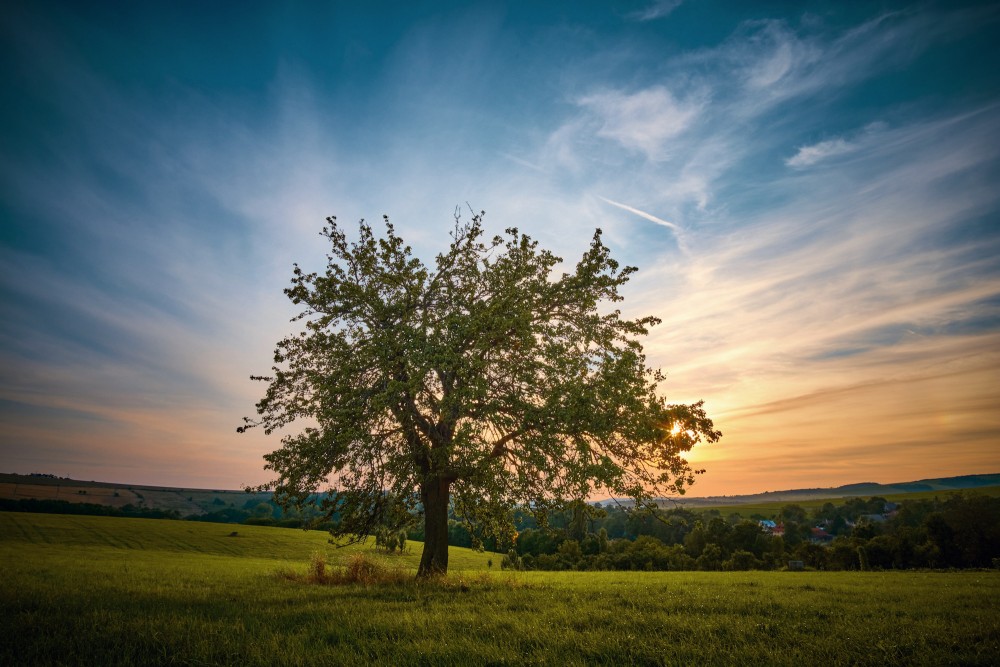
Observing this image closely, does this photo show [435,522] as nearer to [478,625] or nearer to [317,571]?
[317,571]

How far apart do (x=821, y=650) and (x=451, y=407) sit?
38.5 feet

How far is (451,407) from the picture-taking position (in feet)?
54.5

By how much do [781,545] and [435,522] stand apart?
7475 centimetres

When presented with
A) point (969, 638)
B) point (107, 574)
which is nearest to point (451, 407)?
point (969, 638)

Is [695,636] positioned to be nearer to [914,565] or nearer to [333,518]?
[333,518]

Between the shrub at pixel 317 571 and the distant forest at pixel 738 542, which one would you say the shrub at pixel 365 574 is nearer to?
the shrub at pixel 317 571

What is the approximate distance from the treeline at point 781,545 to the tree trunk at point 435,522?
14.1ft

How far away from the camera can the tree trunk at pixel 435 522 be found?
61.5 feet

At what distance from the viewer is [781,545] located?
7181 cm

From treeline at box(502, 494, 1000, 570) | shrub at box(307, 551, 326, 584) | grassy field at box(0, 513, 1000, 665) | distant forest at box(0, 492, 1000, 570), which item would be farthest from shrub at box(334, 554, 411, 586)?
treeline at box(502, 494, 1000, 570)

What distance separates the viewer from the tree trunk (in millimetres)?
18734

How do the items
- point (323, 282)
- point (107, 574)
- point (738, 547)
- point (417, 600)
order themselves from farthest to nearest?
point (738, 547)
point (107, 574)
point (323, 282)
point (417, 600)

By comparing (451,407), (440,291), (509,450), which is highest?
(440,291)

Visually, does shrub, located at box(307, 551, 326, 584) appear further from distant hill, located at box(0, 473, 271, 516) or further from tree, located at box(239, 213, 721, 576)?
distant hill, located at box(0, 473, 271, 516)
